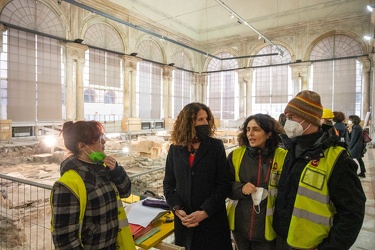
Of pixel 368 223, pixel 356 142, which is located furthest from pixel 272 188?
pixel 356 142

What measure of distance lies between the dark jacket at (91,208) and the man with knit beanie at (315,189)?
113cm

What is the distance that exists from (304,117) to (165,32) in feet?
60.7

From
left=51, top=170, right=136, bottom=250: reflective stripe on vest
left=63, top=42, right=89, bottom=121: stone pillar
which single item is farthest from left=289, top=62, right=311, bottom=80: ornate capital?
left=51, top=170, right=136, bottom=250: reflective stripe on vest

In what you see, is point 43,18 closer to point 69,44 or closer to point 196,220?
point 69,44

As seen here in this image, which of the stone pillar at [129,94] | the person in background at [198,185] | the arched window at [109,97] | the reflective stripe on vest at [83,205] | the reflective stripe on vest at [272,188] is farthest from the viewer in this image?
the stone pillar at [129,94]

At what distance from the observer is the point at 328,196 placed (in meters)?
1.43

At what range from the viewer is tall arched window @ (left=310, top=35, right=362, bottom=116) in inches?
624

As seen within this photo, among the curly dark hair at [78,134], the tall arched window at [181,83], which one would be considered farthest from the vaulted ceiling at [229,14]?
the curly dark hair at [78,134]

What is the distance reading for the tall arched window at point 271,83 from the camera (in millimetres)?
18234

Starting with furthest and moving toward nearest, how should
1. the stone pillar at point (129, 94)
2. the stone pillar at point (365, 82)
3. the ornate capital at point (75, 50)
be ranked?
the stone pillar at point (129, 94), the stone pillar at point (365, 82), the ornate capital at point (75, 50)

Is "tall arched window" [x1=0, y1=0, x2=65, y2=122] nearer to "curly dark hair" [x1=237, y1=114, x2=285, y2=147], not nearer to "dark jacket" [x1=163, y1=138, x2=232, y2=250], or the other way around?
"dark jacket" [x1=163, y1=138, x2=232, y2=250]

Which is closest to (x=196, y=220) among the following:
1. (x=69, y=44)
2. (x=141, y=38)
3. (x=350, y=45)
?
(x=69, y=44)

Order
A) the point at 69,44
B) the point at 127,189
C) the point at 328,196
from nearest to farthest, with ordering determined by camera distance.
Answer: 1. the point at 328,196
2. the point at 127,189
3. the point at 69,44

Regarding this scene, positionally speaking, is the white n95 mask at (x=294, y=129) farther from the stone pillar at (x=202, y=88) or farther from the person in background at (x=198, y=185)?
the stone pillar at (x=202, y=88)
